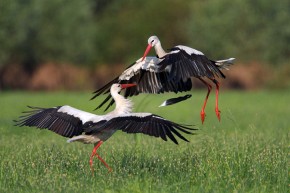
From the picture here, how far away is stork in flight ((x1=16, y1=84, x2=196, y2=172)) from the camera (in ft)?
23.9

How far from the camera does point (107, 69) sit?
61562 millimetres

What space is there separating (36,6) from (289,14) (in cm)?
1745

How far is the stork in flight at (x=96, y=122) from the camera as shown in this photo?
7277 millimetres

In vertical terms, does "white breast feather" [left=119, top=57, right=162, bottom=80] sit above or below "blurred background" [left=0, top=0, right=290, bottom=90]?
below

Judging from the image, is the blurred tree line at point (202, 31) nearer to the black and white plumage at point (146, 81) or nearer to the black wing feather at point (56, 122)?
the black and white plumage at point (146, 81)

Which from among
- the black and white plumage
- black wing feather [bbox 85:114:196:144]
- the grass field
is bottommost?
the grass field

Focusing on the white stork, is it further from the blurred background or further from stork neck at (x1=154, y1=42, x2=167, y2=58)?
the blurred background

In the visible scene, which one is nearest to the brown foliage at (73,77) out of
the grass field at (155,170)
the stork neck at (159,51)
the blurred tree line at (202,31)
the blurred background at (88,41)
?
the blurred background at (88,41)

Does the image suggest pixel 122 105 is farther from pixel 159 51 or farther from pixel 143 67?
pixel 159 51

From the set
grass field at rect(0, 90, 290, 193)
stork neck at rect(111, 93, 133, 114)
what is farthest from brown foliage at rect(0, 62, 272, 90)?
stork neck at rect(111, 93, 133, 114)

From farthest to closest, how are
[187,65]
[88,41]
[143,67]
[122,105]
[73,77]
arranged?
[88,41], [73,77], [143,67], [187,65], [122,105]

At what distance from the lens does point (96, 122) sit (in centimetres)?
→ 775

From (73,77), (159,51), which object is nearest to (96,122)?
(159,51)

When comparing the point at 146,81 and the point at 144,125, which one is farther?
the point at 146,81
